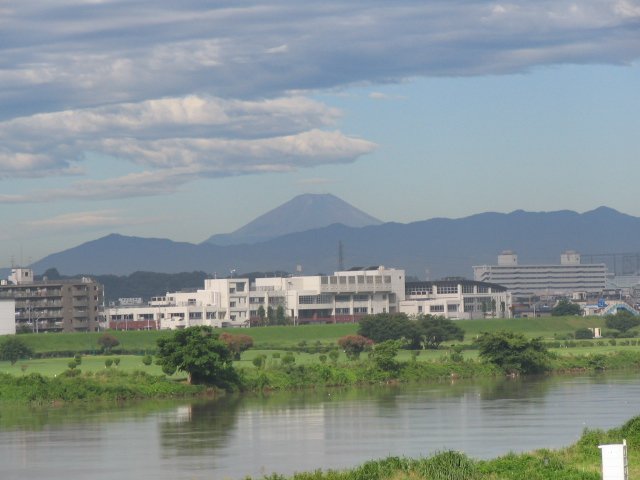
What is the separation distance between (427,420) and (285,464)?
10.4 metres

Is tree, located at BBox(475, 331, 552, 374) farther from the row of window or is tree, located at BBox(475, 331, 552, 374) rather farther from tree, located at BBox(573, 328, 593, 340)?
the row of window

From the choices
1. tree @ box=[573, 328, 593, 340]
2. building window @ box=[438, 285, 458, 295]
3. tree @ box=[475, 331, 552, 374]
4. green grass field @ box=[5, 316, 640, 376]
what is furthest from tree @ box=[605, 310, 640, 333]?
tree @ box=[475, 331, 552, 374]

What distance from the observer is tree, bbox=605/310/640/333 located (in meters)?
105

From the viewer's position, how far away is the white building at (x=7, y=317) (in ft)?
335

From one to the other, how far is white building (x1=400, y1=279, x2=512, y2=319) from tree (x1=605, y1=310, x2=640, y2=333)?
87.2ft

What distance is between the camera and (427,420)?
136 ft

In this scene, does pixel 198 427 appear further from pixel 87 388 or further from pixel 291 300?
pixel 291 300

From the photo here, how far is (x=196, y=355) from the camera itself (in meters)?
53.3

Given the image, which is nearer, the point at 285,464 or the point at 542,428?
the point at 285,464

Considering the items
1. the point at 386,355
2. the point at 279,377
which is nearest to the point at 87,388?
the point at 279,377

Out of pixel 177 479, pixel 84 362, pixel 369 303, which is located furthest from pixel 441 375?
pixel 369 303

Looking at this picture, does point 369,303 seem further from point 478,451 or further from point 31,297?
point 478,451

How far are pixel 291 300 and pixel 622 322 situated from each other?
113 ft

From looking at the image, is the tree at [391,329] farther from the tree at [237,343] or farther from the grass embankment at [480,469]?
the grass embankment at [480,469]
